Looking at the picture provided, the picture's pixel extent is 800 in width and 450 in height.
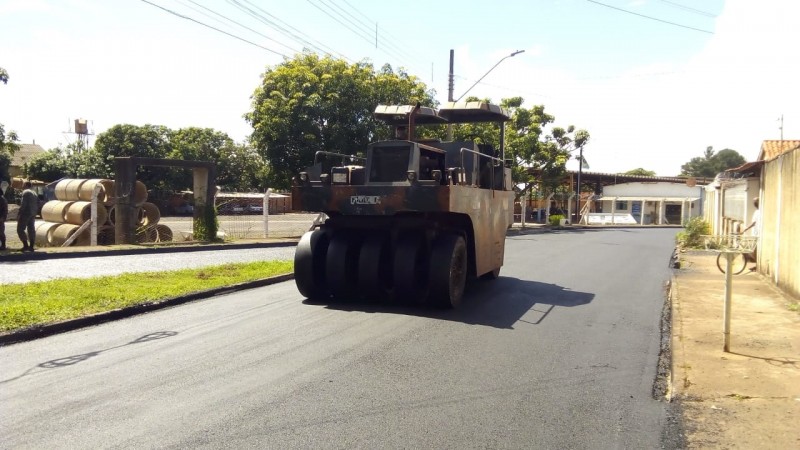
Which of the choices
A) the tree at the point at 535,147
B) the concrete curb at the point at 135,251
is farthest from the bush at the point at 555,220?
the concrete curb at the point at 135,251

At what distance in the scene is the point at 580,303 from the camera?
972 centimetres

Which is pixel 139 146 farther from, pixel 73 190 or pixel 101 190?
pixel 101 190

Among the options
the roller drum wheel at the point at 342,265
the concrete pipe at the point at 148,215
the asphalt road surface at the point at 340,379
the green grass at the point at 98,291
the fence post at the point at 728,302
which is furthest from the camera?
the concrete pipe at the point at 148,215

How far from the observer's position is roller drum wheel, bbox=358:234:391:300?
8.91m

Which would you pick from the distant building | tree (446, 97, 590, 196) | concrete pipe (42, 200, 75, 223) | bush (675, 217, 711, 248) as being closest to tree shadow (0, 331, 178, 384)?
concrete pipe (42, 200, 75, 223)

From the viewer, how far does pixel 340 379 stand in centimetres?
543

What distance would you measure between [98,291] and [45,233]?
36.1ft

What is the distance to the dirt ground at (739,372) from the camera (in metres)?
4.39

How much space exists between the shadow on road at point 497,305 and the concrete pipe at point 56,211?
1223cm

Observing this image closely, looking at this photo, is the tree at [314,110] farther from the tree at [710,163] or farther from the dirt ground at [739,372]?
the tree at [710,163]

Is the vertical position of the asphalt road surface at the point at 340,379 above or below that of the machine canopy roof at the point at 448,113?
below

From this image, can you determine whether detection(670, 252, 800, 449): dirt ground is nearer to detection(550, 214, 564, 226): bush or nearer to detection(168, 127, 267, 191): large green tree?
detection(550, 214, 564, 226): bush

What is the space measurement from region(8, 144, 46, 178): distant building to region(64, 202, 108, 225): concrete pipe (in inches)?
1140

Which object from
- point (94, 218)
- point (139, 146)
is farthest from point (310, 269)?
point (139, 146)
